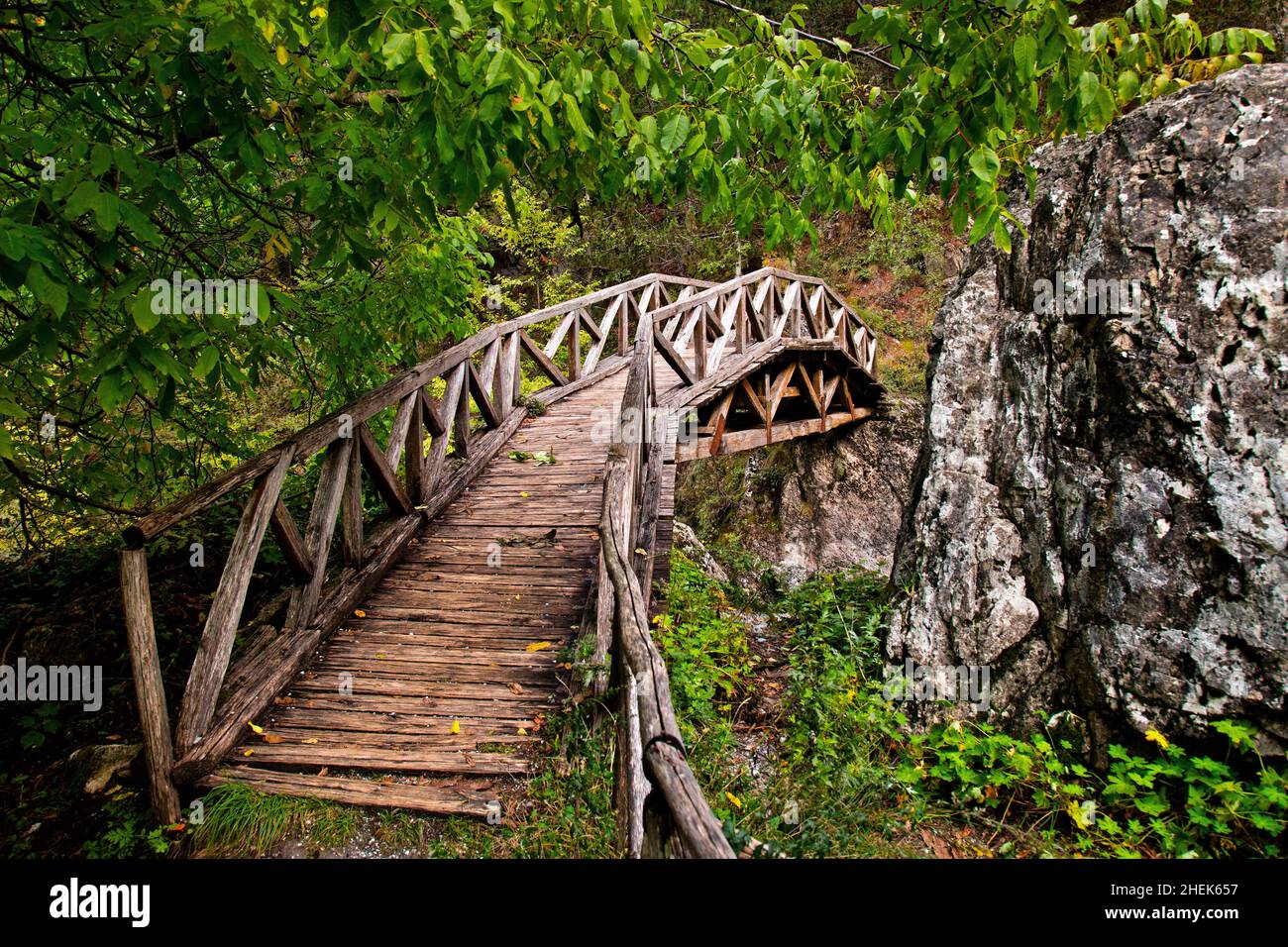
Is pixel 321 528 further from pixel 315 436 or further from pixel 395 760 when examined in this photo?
pixel 395 760

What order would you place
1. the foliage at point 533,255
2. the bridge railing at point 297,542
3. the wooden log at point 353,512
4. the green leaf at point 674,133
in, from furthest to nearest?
the foliage at point 533,255, the wooden log at point 353,512, the bridge railing at point 297,542, the green leaf at point 674,133

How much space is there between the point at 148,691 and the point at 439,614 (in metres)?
1.74

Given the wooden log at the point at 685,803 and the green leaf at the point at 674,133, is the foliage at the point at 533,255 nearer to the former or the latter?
the green leaf at the point at 674,133

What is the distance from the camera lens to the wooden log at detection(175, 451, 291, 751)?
3.30 m

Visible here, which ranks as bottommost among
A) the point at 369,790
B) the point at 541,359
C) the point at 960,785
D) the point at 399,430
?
the point at 960,785

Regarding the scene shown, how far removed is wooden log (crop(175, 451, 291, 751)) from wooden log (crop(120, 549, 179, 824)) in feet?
0.47

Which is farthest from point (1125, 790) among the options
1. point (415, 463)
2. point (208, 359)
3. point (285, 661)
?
point (415, 463)

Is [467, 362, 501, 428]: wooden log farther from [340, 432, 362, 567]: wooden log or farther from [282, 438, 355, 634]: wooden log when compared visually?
[282, 438, 355, 634]: wooden log

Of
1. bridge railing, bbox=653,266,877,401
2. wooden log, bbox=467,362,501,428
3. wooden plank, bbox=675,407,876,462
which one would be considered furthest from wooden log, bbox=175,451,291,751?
bridge railing, bbox=653,266,877,401

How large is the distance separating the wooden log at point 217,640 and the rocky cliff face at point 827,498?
9.47m

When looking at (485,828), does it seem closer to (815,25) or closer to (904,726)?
(904,726)

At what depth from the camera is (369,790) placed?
310 cm

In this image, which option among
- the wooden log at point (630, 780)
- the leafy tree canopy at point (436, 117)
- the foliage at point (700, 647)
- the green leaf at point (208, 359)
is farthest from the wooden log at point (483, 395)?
the wooden log at point (630, 780)

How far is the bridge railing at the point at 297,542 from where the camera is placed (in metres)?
3.11
